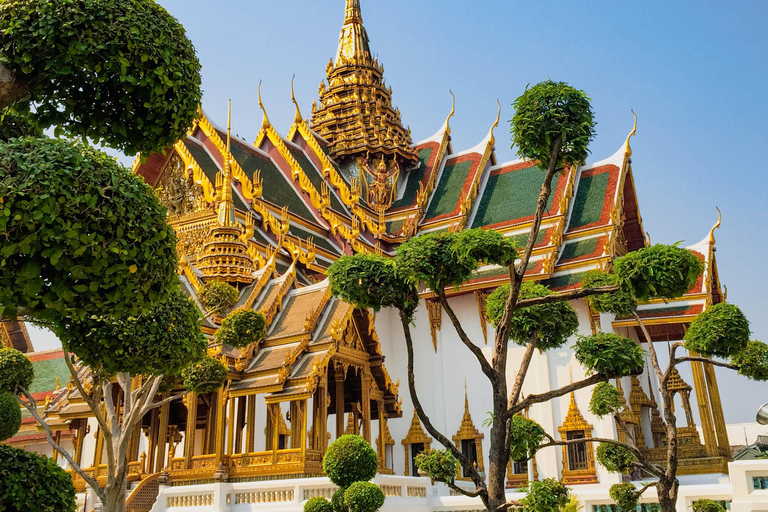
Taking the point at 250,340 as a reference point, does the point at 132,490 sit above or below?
below

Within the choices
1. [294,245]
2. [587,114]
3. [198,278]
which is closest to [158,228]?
[587,114]

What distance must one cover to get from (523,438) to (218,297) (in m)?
4.31

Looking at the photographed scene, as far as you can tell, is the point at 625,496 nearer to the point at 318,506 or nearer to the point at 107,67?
the point at 318,506

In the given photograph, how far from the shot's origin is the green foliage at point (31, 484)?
13.3 feet

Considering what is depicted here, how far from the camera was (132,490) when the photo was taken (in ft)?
28.1

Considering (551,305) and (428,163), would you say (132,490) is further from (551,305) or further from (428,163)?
(428,163)

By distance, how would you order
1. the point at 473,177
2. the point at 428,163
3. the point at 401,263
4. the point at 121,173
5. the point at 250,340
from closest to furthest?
the point at 121,173 → the point at 401,263 → the point at 250,340 → the point at 473,177 → the point at 428,163

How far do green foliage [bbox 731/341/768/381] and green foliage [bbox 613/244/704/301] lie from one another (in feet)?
9.23

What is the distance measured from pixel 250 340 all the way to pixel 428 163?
1428 cm

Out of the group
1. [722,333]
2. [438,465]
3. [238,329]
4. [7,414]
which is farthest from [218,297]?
[722,333]

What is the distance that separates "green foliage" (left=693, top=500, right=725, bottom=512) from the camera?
7.93 m

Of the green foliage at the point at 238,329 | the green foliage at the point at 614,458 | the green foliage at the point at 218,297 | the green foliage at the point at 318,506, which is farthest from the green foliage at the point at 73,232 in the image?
the green foliage at the point at 614,458

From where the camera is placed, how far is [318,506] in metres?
7.05

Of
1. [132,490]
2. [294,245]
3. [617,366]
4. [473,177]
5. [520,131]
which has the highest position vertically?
[473,177]
